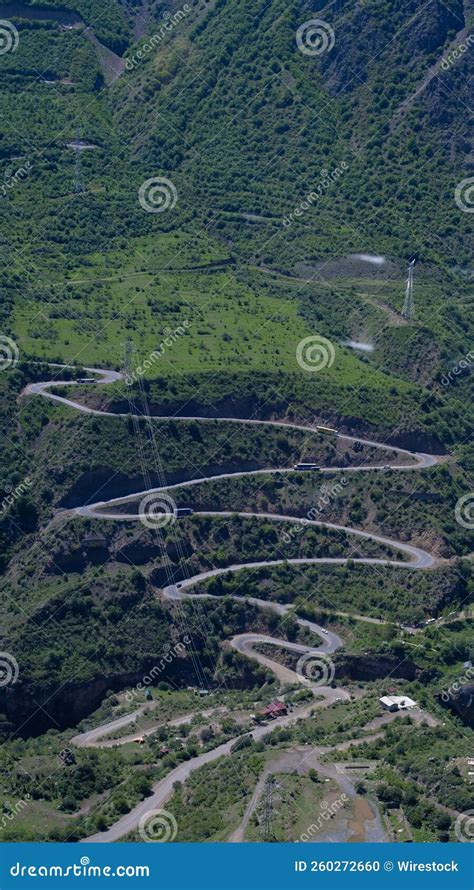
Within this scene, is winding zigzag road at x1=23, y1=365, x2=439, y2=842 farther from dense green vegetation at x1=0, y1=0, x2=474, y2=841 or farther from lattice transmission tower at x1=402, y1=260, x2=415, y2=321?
lattice transmission tower at x1=402, y1=260, x2=415, y2=321

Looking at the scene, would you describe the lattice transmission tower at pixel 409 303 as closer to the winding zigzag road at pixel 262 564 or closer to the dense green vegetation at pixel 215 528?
the dense green vegetation at pixel 215 528

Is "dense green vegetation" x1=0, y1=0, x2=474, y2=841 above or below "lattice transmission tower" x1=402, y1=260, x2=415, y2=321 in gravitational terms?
below

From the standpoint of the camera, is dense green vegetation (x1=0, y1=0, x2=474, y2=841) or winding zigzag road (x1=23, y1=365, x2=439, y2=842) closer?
dense green vegetation (x1=0, y1=0, x2=474, y2=841)

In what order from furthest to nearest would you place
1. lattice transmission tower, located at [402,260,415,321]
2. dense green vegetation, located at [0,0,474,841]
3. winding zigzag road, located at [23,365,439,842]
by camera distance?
lattice transmission tower, located at [402,260,415,321] < winding zigzag road, located at [23,365,439,842] < dense green vegetation, located at [0,0,474,841]

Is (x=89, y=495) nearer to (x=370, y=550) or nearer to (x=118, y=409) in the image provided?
(x=118, y=409)

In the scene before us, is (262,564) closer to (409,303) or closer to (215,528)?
(215,528)

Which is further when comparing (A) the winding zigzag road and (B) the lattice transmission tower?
(B) the lattice transmission tower

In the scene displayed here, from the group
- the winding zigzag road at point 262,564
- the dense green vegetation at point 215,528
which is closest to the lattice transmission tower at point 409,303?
the dense green vegetation at point 215,528

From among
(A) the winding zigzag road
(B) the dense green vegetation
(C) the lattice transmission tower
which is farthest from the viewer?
(C) the lattice transmission tower

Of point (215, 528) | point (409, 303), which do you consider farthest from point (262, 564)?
point (409, 303)

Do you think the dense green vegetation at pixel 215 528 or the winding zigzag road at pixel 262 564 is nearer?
the dense green vegetation at pixel 215 528

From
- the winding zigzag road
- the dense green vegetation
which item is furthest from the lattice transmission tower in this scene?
the winding zigzag road

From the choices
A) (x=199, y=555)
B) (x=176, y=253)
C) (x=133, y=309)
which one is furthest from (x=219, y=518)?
(x=176, y=253)
